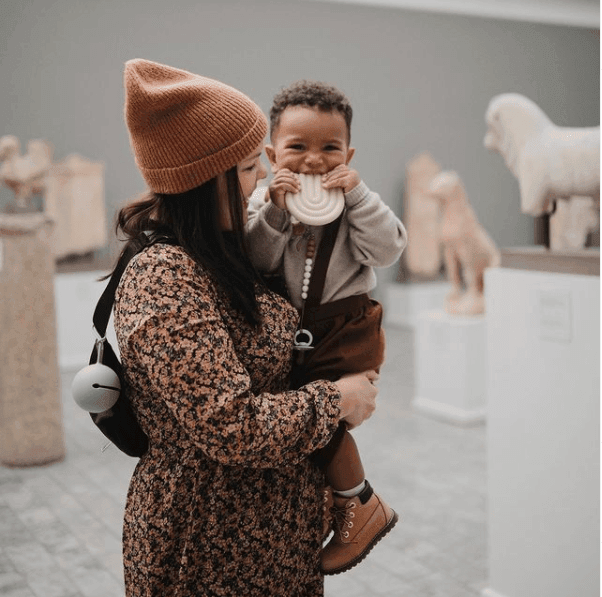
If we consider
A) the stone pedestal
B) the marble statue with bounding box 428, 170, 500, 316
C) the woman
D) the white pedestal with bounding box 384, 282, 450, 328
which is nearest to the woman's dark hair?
the woman

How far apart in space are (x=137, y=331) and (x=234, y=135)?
1.36 ft

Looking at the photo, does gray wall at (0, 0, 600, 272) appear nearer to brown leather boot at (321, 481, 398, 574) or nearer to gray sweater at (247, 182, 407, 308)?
gray sweater at (247, 182, 407, 308)

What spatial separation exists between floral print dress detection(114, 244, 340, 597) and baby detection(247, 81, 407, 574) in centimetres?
8

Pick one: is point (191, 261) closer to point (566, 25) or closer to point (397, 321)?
point (397, 321)

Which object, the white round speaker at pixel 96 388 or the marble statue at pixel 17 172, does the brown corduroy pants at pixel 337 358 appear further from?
the marble statue at pixel 17 172

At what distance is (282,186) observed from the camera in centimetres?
158

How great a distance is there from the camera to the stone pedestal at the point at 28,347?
496cm

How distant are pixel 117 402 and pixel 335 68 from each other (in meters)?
8.93

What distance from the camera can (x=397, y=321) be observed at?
10.1 meters

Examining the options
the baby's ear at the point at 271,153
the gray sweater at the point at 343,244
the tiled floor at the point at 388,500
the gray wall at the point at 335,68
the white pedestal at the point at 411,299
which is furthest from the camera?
the white pedestal at the point at 411,299

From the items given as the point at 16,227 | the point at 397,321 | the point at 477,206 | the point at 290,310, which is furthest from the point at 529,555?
the point at 477,206

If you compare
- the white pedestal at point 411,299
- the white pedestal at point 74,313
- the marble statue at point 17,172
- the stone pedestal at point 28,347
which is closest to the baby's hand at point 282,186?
the stone pedestal at point 28,347

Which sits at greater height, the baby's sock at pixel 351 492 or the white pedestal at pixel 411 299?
the baby's sock at pixel 351 492

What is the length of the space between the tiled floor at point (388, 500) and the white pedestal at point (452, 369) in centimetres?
21
